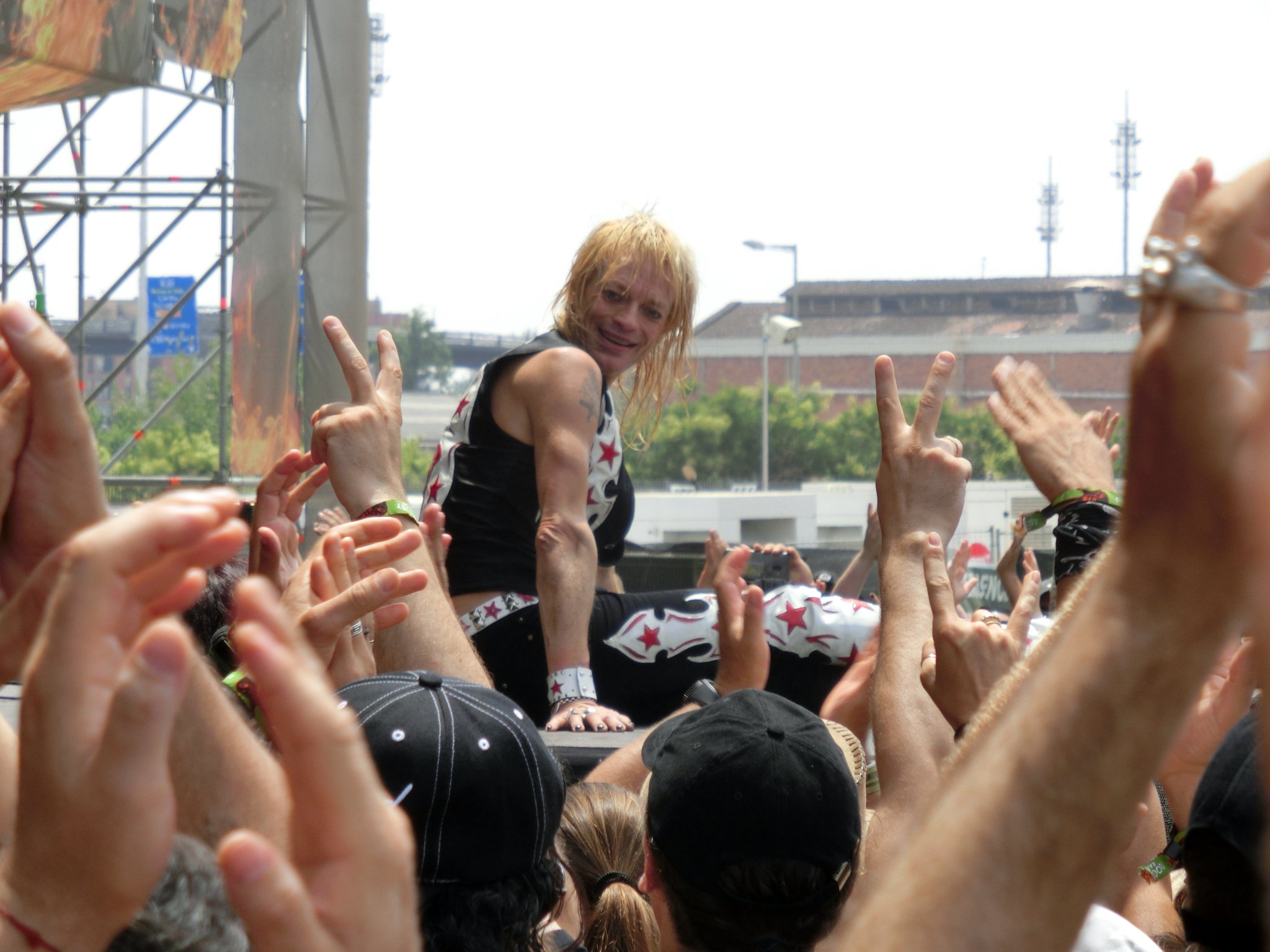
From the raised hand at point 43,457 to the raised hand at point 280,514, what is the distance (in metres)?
1.05

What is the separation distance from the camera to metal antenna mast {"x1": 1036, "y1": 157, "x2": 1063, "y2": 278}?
233 feet

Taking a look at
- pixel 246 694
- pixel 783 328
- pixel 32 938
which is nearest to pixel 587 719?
pixel 246 694

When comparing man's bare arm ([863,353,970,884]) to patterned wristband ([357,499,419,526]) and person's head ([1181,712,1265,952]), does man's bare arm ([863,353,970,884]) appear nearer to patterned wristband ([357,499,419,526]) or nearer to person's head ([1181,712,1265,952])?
person's head ([1181,712,1265,952])

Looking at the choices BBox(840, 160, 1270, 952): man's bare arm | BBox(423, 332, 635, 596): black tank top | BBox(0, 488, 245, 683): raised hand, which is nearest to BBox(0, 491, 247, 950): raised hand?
BBox(0, 488, 245, 683): raised hand

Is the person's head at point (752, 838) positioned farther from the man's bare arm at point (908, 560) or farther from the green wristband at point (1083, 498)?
the green wristband at point (1083, 498)

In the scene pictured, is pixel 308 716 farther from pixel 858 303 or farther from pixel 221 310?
pixel 858 303

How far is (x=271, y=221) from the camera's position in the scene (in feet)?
22.8

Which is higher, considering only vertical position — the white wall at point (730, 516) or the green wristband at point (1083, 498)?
the green wristband at point (1083, 498)

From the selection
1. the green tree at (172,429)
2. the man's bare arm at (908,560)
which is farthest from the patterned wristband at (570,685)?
the green tree at (172,429)

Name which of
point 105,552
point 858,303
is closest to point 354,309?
point 105,552

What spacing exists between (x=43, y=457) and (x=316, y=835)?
1.78 feet

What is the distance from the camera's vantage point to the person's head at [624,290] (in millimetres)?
3436

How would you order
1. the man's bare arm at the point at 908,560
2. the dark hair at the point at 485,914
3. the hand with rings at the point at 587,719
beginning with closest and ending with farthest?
the dark hair at the point at 485,914, the man's bare arm at the point at 908,560, the hand with rings at the point at 587,719

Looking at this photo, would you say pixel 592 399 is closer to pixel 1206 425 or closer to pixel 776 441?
pixel 1206 425
